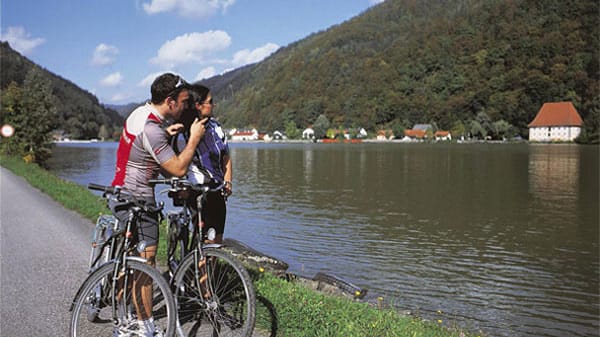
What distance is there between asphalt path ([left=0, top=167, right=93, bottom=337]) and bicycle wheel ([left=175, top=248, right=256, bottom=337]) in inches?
53.3

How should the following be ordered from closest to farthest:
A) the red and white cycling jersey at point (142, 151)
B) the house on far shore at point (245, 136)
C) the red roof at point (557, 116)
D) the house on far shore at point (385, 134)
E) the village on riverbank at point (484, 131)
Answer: the red and white cycling jersey at point (142, 151) → the red roof at point (557, 116) → the village on riverbank at point (484, 131) → the house on far shore at point (385, 134) → the house on far shore at point (245, 136)

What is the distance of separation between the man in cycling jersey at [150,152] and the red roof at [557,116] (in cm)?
12359

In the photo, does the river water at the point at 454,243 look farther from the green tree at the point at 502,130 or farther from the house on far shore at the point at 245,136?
the house on far shore at the point at 245,136

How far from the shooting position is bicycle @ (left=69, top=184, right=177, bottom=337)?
3.59 m

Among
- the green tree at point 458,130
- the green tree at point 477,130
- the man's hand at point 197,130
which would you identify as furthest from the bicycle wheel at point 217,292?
the green tree at point 458,130

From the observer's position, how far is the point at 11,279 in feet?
20.2

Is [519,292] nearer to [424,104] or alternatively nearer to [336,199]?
[336,199]

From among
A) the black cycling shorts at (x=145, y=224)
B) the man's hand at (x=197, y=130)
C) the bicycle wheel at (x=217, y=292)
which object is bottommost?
the bicycle wheel at (x=217, y=292)

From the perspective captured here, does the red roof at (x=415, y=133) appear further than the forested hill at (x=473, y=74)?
Yes

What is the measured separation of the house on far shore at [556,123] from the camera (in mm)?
112500

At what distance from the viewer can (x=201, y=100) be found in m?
4.29

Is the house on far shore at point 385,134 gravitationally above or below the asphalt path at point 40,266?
above

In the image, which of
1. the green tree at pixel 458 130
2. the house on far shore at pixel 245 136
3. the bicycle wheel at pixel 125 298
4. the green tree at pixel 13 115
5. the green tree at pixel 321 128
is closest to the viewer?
the bicycle wheel at pixel 125 298

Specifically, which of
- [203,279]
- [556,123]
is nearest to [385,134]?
[556,123]
